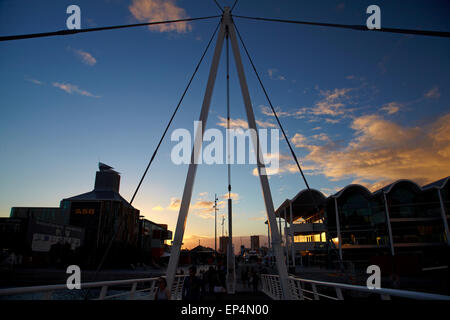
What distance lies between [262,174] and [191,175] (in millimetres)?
2782

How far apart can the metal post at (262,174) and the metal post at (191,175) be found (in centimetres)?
70

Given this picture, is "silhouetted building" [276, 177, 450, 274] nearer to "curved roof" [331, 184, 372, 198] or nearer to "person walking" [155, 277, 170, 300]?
"curved roof" [331, 184, 372, 198]

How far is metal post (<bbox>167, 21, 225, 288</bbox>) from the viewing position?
30.8ft

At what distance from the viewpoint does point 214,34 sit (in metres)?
13.0

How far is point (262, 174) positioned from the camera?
10.8m

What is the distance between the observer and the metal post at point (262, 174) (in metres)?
9.74

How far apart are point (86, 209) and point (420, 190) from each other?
69144 millimetres

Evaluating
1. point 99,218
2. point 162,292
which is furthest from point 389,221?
point 99,218

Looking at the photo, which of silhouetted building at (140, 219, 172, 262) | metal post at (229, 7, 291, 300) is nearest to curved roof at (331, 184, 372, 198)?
metal post at (229, 7, 291, 300)

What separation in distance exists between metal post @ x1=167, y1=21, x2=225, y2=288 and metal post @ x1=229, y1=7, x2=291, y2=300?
70 centimetres

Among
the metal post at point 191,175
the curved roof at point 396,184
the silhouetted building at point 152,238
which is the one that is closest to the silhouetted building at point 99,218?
the silhouetted building at point 152,238

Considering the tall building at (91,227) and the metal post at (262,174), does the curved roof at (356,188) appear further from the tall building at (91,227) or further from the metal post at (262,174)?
the metal post at (262,174)
